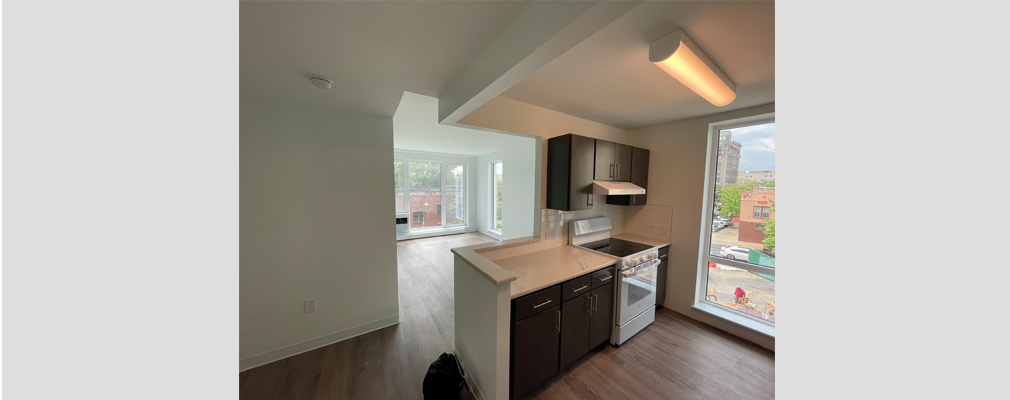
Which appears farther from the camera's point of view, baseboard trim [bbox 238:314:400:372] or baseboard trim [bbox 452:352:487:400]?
baseboard trim [bbox 238:314:400:372]

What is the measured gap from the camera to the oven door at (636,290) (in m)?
2.09

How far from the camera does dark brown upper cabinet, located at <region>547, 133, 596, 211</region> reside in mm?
2172

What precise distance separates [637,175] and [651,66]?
58.5 inches

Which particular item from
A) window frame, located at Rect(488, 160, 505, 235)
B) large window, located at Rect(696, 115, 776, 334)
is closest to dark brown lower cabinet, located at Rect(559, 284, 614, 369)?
large window, located at Rect(696, 115, 776, 334)

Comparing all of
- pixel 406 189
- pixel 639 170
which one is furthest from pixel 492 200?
pixel 639 170

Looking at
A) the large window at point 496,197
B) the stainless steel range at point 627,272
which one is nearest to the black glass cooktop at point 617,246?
the stainless steel range at point 627,272

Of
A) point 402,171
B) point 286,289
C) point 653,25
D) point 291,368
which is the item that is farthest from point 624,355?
point 402,171

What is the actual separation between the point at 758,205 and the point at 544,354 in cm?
230

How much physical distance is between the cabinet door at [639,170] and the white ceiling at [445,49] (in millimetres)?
777

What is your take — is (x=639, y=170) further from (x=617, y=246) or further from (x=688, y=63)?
(x=688, y=63)

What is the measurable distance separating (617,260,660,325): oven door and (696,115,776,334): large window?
2.19 feet

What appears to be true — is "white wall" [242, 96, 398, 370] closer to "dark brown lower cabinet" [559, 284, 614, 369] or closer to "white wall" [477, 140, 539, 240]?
"dark brown lower cabinet" [559, 284, 614, 369]

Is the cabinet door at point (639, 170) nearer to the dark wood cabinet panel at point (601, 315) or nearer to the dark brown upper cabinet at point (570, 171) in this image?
the dark brown upper cabinet at point (570, 171)

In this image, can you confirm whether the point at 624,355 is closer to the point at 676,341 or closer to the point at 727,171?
the point at 676,341
